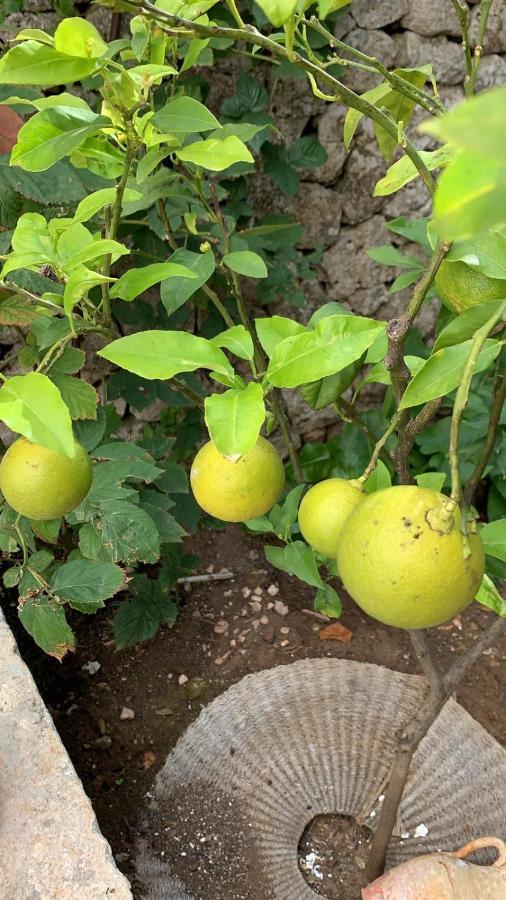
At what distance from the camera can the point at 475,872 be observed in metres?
0.90

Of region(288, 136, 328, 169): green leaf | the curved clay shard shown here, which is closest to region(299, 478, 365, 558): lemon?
the curved clay shard

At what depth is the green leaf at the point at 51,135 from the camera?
1.76ft

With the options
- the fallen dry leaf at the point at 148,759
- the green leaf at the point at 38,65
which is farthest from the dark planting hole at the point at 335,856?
the green leaf at the point at 38,65

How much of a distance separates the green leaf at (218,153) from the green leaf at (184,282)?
13cm

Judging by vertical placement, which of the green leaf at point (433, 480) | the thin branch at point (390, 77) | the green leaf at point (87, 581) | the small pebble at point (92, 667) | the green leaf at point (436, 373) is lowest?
the small pebble at point (92, 667)

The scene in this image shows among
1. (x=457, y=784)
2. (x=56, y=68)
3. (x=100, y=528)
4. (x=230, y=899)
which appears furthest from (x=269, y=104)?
(x=230, y=899)

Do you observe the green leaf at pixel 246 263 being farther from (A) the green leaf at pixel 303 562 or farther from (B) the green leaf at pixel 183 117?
(A) the green leaf at pixel 303 562

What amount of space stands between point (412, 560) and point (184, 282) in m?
0.48

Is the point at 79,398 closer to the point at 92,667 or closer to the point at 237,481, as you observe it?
the point at 237,481

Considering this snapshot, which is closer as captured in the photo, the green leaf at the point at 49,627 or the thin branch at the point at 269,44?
the thin branch at the point at 269,44

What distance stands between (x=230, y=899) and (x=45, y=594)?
549mm

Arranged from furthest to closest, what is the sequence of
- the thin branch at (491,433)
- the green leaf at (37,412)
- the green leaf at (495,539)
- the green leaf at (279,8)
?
the thin branch at (491,433), the green leaf at (495,539), the green leaf at (37,412), the green leaf at (279,8)

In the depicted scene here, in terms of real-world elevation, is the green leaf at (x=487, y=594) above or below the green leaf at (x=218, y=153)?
below

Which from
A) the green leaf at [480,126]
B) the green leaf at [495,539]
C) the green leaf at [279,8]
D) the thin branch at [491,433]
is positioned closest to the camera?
the green leaf at [480,126]
